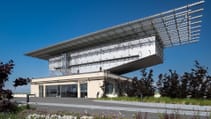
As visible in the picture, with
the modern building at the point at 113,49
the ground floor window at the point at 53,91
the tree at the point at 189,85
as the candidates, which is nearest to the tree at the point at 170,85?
the tree at the point at 189,85

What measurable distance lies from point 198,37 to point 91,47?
22.1 m

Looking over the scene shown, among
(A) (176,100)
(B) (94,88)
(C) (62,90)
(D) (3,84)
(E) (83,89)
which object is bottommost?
(C) (62,90)

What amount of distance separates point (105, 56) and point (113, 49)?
2.49 meters

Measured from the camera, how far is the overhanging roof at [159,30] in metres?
37.0

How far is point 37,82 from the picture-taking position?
5794 cm

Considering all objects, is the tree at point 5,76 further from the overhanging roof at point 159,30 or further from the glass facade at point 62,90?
the glass facade at point 62,90

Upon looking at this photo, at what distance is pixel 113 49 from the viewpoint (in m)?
51.0

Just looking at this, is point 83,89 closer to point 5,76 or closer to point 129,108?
point 129,108

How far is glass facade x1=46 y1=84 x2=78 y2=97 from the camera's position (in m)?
50.0

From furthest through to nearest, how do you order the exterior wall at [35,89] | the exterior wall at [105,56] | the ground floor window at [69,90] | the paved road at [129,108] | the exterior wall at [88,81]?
1. the exterior wall at [35,89]
2. the ground floor window at [69,90]
3. the exterior wall at [105,56]
4. the exterior wall at [88,81]
5. the paved road at [129,108]

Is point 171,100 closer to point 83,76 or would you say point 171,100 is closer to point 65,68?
point 83,76

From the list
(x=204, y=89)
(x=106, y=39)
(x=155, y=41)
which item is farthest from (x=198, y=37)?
(x=204, y=89)

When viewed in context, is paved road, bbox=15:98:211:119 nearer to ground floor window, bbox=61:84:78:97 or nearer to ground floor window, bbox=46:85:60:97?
ground floor window, bbox=61:84:78:97

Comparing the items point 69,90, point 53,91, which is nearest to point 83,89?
point 69,90
